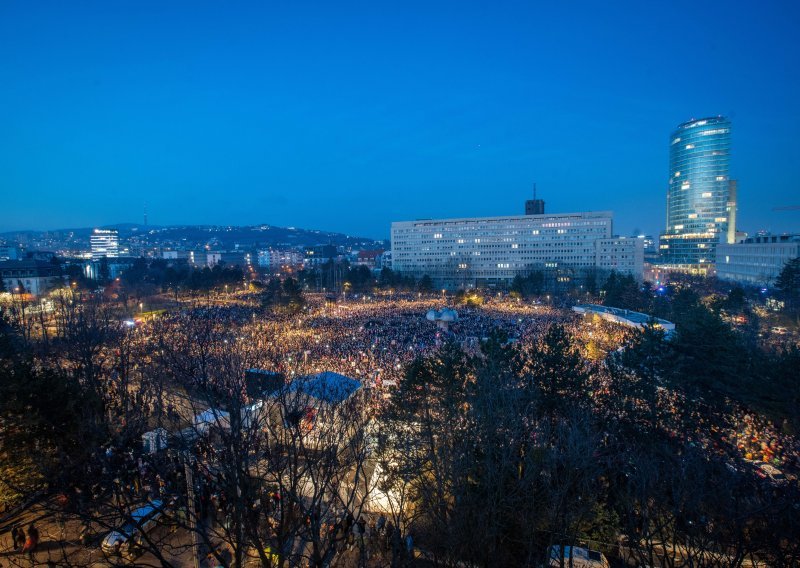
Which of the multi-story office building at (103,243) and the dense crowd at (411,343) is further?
the multi-story office building at (103,243)

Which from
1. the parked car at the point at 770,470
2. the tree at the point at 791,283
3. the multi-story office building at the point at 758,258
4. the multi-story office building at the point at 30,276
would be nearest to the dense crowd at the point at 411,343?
the parked car at the point at 770,470

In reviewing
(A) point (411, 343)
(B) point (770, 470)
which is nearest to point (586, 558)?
(B) point (770, 470)

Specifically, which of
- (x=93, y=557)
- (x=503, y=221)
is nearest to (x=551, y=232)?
(x=503, y=221)

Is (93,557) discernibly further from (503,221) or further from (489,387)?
(503,221)

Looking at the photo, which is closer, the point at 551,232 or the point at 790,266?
the point at 790,266

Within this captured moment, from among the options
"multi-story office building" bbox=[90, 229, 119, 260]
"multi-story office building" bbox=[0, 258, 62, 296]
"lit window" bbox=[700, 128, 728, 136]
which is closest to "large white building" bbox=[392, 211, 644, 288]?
"lit window" bbox=[700, 128, 728, 136]

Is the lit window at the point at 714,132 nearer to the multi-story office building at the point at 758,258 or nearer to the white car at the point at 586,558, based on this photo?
the multi-story office building at the point at 758,258

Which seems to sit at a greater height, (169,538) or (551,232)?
(551,232)

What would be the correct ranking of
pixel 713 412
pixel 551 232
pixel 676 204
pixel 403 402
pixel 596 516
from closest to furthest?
pixel 596 516 < pixel 403 402 < pixel 713 412 < pixel 551 232 < pixel 676 204
